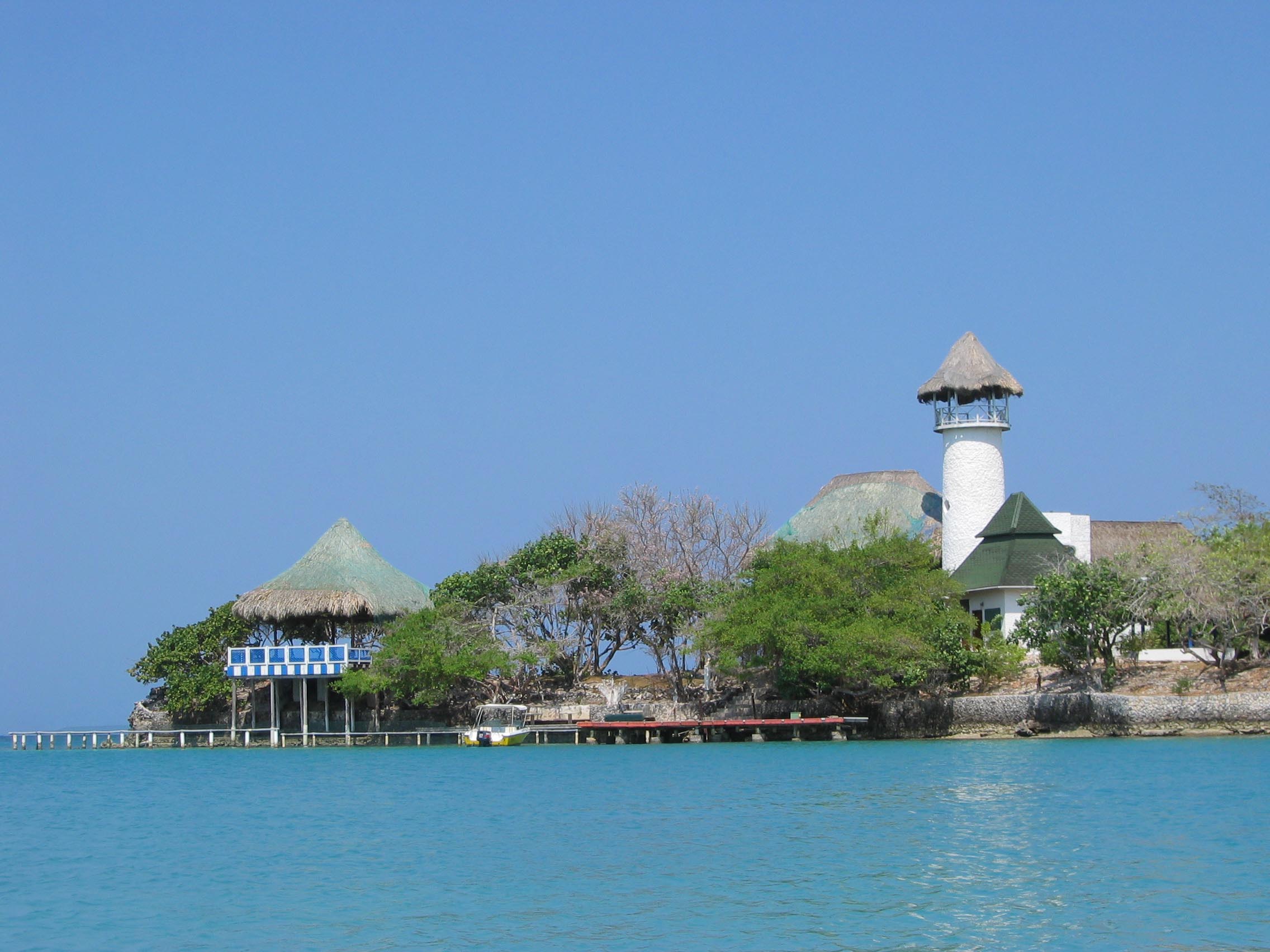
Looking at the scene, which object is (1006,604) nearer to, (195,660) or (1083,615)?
(1083,615)

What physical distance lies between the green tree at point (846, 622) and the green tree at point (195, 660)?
1636cm

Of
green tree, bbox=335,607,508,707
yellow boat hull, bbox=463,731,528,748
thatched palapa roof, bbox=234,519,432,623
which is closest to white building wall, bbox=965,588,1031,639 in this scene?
yellow boat hull, bbox=463,731,528,748

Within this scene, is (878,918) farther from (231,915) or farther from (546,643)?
(546,643)

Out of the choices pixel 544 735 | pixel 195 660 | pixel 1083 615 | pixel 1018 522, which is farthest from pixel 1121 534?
pixel 195 660

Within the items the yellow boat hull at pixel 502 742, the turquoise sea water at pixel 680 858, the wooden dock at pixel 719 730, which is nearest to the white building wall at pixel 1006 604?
the wooden dock at pixel 719 730

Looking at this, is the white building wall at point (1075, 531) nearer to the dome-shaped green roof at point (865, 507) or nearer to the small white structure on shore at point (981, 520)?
the small white structure on shore at point (981, 520)

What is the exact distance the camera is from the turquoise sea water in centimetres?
1417

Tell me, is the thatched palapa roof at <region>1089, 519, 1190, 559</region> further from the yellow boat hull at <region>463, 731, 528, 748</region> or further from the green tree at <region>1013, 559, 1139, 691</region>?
the yellow boat hull at <region>463, 731, 528, 748</region>

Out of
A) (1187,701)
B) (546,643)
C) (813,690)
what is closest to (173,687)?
(546,643)

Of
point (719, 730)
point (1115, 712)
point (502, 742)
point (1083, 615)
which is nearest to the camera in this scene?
point (1115, 712)

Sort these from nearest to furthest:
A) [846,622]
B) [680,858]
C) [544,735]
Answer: [680,858], [846,622], [544,735]

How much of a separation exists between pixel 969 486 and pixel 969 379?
3.26m

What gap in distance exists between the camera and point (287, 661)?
4412cm

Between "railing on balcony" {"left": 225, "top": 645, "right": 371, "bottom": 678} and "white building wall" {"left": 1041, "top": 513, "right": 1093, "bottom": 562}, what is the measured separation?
21.6m
